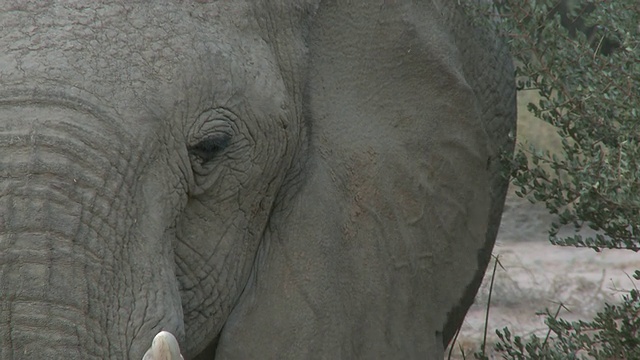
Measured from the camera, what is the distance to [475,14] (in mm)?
3191

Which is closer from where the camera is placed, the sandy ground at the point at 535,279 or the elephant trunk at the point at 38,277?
the elephant trunk at the point at 38,277

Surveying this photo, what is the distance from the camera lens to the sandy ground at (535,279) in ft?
17.3

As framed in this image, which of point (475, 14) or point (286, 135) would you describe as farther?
point (475, 14)

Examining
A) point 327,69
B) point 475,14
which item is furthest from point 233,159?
point 475,14

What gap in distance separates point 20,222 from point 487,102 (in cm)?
151

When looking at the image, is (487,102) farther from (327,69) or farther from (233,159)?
(233,159)

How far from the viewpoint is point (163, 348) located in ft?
7.54

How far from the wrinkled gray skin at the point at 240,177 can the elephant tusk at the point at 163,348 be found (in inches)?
5.5

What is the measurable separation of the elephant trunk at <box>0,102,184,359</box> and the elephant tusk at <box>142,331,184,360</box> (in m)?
0.14

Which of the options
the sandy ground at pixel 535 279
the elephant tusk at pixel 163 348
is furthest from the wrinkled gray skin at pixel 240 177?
the sandy ground at pixel 535 279

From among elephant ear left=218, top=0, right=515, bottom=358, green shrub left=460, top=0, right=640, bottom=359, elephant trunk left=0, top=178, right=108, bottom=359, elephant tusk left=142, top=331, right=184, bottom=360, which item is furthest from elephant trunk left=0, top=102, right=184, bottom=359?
green shrub left=460, top=0, right=640, bottom=359

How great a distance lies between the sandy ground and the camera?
5270mm

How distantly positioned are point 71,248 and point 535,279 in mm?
3780

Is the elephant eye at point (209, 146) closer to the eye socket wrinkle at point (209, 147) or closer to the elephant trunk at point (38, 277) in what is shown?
the eye socket wrinkle at point (209, 147)
